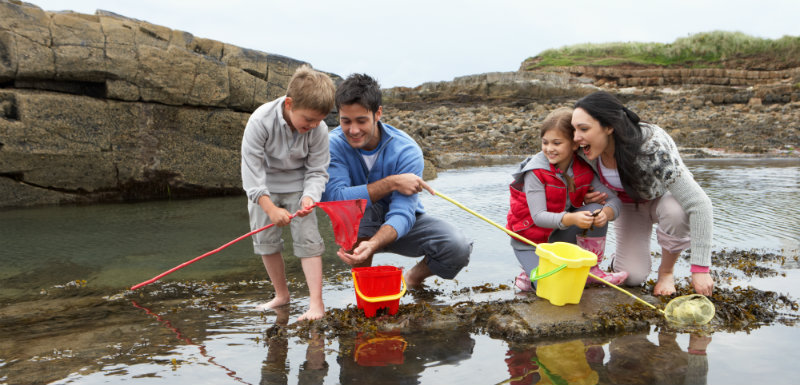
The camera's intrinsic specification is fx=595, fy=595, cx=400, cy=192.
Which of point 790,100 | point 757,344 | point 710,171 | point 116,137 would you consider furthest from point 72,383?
point 790,100

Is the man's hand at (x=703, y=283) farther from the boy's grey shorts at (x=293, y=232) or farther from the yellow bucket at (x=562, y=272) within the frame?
the boy's grey shorts at (x=293, y=232)

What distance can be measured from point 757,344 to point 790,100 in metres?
23.4

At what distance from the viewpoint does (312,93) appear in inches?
133

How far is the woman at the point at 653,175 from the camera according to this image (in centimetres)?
341

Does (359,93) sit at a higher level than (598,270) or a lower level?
higher

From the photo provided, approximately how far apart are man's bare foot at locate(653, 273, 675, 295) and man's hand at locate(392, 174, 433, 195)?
1.51 m

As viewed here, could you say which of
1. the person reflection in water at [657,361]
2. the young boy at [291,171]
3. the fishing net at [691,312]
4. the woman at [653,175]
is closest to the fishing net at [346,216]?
the young boy at [291,171]

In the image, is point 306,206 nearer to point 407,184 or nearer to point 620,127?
point 407,184

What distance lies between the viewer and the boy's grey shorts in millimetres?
3588

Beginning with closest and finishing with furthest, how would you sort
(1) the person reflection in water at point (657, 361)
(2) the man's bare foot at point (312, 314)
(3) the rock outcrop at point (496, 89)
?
(1) the person reflection in water at point (657, 361)
(2) the man's bare foot at point (312, 314)
(3) the rock outcrop at point (496, 89)

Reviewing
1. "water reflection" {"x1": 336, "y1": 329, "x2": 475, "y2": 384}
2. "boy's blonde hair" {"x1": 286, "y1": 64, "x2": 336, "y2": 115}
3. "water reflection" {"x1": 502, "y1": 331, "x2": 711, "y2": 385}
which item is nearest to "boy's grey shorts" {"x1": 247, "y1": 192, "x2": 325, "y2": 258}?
"boy's blonde hair" {"x1": 286, "y1": 64, "x2": 336, "y2": 115}

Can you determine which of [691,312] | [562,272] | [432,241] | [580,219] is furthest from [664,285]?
[432,241]

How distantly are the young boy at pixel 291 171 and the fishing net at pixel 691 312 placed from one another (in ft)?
6.29

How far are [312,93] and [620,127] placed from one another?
1773 millimetres
